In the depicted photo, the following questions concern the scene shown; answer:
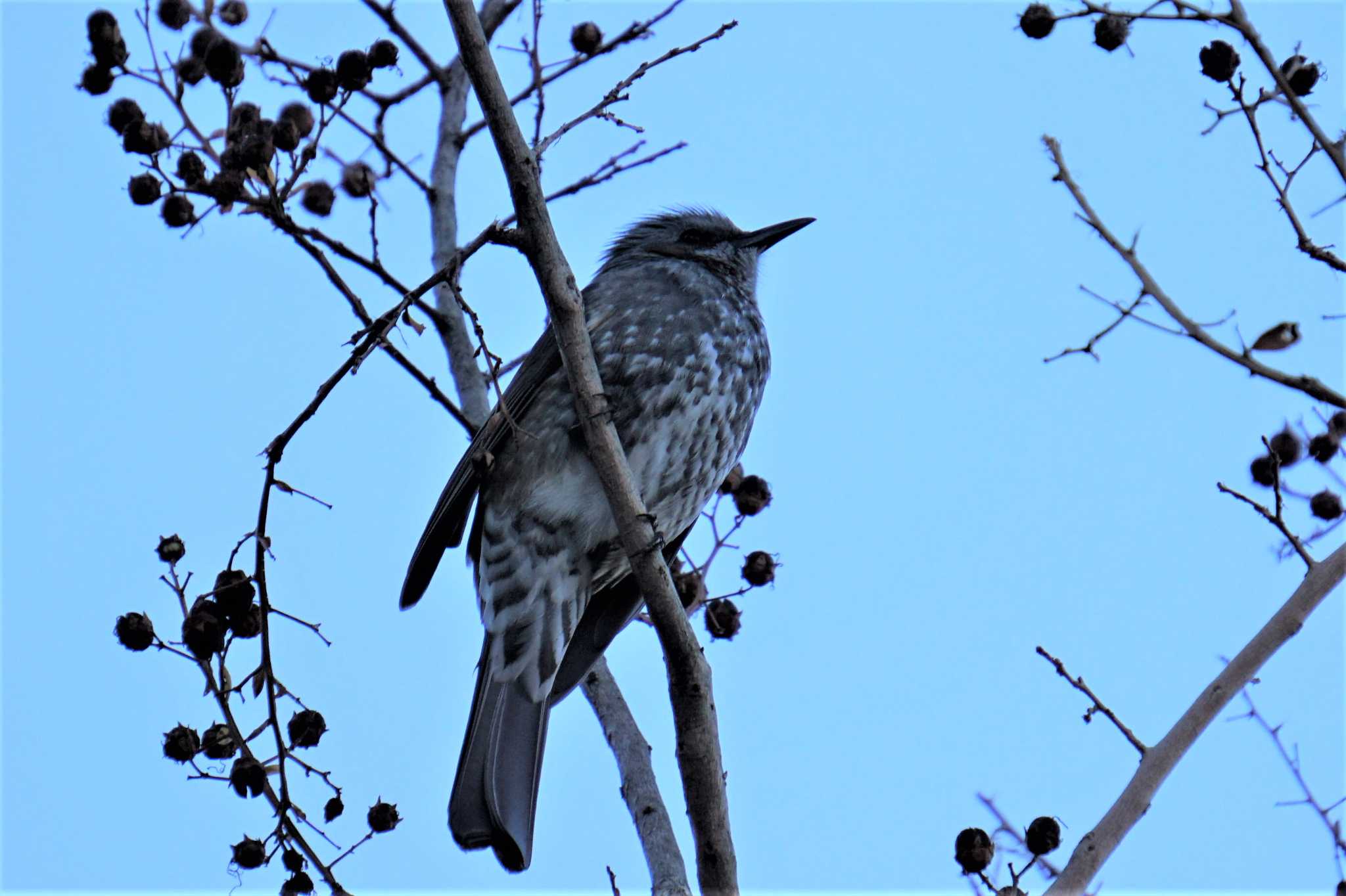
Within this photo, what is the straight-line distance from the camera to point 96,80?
370cm

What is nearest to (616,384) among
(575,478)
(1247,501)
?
(575,478)

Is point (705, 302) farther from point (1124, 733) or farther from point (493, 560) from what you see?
point (1124, 733)

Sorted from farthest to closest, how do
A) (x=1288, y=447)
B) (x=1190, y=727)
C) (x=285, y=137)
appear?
1. (x=285, y=137)
2. (x=1288, y=447)
3. (x=1190, y=727)

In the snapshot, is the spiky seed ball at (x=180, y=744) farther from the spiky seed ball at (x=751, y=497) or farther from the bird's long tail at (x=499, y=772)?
the spiky seed ball at (x=751, y=497)

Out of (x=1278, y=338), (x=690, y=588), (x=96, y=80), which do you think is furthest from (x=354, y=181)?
(x=1278, y=338)

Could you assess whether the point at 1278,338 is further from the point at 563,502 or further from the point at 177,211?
the point at 177,211

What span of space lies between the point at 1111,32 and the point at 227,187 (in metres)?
2.16

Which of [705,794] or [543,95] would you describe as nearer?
[705,794]

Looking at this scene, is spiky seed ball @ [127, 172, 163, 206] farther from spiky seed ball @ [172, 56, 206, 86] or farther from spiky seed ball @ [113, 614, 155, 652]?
spiky seed ball @ [113, 614, 155, 652]

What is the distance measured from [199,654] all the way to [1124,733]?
1.95 meters

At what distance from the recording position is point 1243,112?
3.33m

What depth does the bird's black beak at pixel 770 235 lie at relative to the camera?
17.5 feet

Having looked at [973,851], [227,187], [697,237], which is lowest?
[973,851]

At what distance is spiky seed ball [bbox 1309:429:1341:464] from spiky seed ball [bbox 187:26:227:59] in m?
2.88
